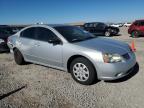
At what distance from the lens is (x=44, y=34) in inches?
276

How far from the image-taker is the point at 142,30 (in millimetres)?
19812

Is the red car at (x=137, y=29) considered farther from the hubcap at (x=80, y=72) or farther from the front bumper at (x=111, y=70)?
the hubcap at (x=80, y=72)

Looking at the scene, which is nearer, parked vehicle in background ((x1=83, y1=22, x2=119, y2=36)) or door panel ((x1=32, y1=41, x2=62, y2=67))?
door panel ((x1=32, y1=41, x2=62, y2=67))

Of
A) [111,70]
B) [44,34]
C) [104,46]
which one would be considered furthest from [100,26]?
[111,70]

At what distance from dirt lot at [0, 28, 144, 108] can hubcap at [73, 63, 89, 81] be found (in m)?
0.22

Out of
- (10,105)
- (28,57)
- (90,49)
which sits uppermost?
(90,49)

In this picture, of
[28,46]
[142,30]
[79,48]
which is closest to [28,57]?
[28,46]

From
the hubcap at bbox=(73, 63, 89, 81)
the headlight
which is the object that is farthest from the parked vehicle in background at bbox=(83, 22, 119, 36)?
the headlight

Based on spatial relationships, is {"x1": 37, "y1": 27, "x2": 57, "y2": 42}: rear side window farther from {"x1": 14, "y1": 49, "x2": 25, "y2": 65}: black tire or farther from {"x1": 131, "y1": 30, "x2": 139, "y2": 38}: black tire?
{"x1": 131, "y1": 30, "x2": 139, "y2": 38}: black tire

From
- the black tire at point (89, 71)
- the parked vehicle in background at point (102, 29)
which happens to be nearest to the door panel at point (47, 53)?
the black tire at point (89, 71)

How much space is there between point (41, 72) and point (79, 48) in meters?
1.98

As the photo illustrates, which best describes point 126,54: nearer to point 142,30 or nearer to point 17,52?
point 17,52

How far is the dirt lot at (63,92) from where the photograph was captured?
4699 millimetres

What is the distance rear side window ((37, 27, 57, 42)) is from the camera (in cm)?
675
